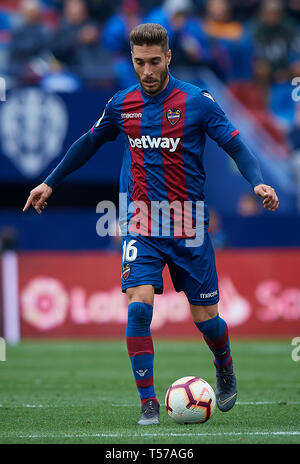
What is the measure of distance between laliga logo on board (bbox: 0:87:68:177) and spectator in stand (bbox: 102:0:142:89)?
1234 mm

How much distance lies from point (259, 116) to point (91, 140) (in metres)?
11.6

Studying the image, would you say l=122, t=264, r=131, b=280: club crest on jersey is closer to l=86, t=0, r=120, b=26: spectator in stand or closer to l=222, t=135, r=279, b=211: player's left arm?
l=222, t=135, r=279, b=211: player's left arm

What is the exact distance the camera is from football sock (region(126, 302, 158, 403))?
5945 mm

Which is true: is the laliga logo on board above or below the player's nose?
above

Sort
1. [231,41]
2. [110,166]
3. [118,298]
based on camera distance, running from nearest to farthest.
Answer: [118,298] < [110,166] < [231,41]

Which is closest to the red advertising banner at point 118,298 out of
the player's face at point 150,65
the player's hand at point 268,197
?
the player's face at point 150,65

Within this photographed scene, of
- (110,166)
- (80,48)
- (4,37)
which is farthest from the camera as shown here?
(4,37)

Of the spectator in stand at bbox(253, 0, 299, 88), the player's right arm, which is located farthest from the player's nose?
the spectator in stand at bbox(253, 0, 299, 88)

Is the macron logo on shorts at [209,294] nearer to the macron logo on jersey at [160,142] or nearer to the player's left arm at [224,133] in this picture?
the player's left arm at [224,133]

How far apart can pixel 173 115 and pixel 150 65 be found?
0.37 meters

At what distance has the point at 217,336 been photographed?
646 cm

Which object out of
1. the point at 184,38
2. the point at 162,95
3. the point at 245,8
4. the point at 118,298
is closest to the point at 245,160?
the point at 162,95

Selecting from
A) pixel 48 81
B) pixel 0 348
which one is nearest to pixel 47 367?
pixel 0 348

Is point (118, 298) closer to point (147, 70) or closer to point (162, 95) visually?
point (162, 95)
